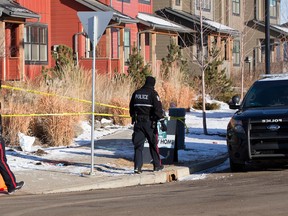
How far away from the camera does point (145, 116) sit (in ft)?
46.2

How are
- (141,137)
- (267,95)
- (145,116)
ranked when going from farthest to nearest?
1. (267,95)
2. (141,137)
3. (145,116)

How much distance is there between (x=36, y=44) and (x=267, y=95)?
19495mm

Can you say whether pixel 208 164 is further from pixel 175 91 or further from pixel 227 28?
pixel 227 28

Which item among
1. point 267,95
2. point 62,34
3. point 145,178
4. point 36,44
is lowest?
point 145,178

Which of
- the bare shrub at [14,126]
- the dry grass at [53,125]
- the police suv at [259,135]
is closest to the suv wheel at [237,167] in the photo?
the police suv at [259,135]

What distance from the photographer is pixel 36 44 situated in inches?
1307

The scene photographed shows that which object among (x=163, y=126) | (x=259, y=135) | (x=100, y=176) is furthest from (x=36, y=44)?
(x=259, y=135)

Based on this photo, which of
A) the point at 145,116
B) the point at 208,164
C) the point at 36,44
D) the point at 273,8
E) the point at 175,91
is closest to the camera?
the point at 145,116

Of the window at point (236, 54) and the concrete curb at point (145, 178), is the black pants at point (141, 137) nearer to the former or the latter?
the concrete curb at point (145, 178)

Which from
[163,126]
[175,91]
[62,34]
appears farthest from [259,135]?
[62,34]

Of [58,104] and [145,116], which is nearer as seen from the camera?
[145,116]

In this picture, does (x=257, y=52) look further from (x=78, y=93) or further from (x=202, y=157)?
(x=202, y=157)

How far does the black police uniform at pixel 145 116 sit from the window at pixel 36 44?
18728 millimetres

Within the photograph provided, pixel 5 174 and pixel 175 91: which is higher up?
pixel 175 91
